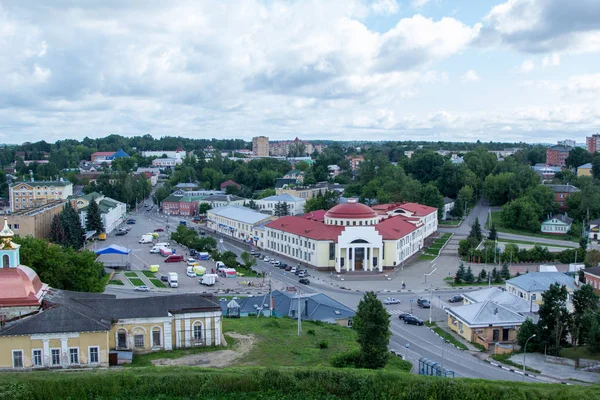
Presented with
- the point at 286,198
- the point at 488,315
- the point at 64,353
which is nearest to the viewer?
the point at 64,353

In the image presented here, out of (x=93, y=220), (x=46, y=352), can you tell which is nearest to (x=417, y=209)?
(x=93, y=220)

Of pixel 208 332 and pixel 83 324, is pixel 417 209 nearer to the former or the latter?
pixel 208 332

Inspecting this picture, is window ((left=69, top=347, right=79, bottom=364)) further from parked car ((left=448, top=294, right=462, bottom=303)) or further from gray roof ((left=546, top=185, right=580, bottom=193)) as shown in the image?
gray roof ((left=546, top=185, right=580, bottom=193))

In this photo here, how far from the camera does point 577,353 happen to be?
97.8 ft

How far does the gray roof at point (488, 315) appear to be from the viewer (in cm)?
3350

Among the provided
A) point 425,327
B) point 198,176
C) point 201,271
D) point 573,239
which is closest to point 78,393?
point 425,327

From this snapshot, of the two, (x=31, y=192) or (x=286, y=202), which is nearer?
(x=31, y=192)

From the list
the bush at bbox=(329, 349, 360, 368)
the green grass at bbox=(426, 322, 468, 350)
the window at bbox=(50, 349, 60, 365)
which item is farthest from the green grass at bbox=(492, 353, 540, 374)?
the window at bbox=(50, 349, 60, 365)

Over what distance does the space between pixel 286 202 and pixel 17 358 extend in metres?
68.1

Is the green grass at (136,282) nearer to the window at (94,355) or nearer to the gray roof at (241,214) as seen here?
the gray roof at (241,214)

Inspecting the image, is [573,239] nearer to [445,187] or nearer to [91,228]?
[445,187]

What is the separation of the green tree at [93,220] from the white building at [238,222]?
14941 millimetres

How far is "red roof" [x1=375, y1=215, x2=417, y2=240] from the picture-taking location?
55.6 meters

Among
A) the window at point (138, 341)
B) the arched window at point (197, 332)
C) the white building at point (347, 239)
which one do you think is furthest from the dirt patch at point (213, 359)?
the white building at point (347, 239)
